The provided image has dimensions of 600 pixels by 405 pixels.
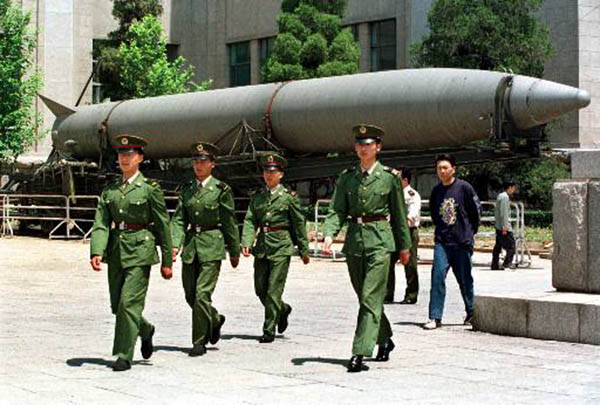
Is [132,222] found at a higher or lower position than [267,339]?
higher

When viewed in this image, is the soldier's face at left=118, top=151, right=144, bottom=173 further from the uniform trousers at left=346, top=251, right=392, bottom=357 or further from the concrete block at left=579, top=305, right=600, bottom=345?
the concrete block at left=579, top=305, right=600, bottom=345

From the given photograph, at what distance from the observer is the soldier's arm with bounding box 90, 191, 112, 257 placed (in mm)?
8992

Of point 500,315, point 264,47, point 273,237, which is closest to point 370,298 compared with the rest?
point 273,237

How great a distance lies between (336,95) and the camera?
23.1 metres

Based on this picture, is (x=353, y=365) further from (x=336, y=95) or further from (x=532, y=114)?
(x=336, y=95)

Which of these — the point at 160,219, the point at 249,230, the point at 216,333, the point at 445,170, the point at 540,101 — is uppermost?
the point at 540,101

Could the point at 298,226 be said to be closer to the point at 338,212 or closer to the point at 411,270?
the point at 338,212

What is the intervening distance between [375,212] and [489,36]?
25.8m

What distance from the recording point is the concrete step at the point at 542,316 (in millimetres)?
9820

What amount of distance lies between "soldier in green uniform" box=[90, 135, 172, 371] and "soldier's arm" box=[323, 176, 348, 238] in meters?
1.30

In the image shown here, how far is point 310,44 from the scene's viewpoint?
123 feet

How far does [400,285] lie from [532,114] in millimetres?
5106

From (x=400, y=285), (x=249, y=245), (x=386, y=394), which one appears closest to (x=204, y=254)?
(x=249, y=245)

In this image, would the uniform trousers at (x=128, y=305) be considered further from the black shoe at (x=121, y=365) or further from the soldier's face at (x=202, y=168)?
the soldier's face at (x=202, y=168)
